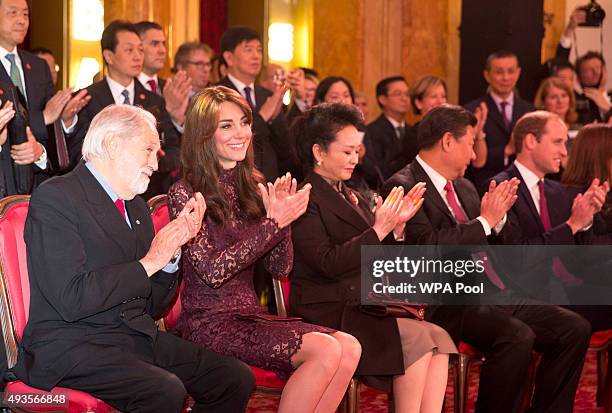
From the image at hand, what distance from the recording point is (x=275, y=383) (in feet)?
11.9

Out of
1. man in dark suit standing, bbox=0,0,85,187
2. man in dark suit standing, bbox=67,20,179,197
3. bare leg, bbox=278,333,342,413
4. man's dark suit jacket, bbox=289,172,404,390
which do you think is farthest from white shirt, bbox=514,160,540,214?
man in dark suit standing, bbox=0,0,85,187

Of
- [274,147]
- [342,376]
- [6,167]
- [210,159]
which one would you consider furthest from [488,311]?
[6,167]

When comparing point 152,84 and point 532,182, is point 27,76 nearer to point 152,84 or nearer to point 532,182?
point 152,84

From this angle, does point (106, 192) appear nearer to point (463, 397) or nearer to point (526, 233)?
point (463, 397)

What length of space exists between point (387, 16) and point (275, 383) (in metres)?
5.68

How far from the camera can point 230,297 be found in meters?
3.64

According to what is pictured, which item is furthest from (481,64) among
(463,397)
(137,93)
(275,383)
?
(275,383)

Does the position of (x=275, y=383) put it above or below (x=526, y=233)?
below

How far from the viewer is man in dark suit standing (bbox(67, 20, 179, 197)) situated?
5.28 m

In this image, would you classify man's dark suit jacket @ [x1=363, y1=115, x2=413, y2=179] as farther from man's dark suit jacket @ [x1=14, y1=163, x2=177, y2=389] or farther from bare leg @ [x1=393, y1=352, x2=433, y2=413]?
man's dark suit jacket @ [x1=14, y1=163, x2=177, y2=389]

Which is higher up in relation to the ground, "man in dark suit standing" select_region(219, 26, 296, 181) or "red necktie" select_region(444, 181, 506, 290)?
"man in dark suit standing" select_region(219, 26, 296, 181)

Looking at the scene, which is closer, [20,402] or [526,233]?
[20,402]

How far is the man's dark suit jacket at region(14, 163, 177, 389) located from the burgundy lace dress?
14.0 inches

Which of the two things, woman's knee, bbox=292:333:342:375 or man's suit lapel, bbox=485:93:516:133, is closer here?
woman's knee, bbox=292:333:342:375
